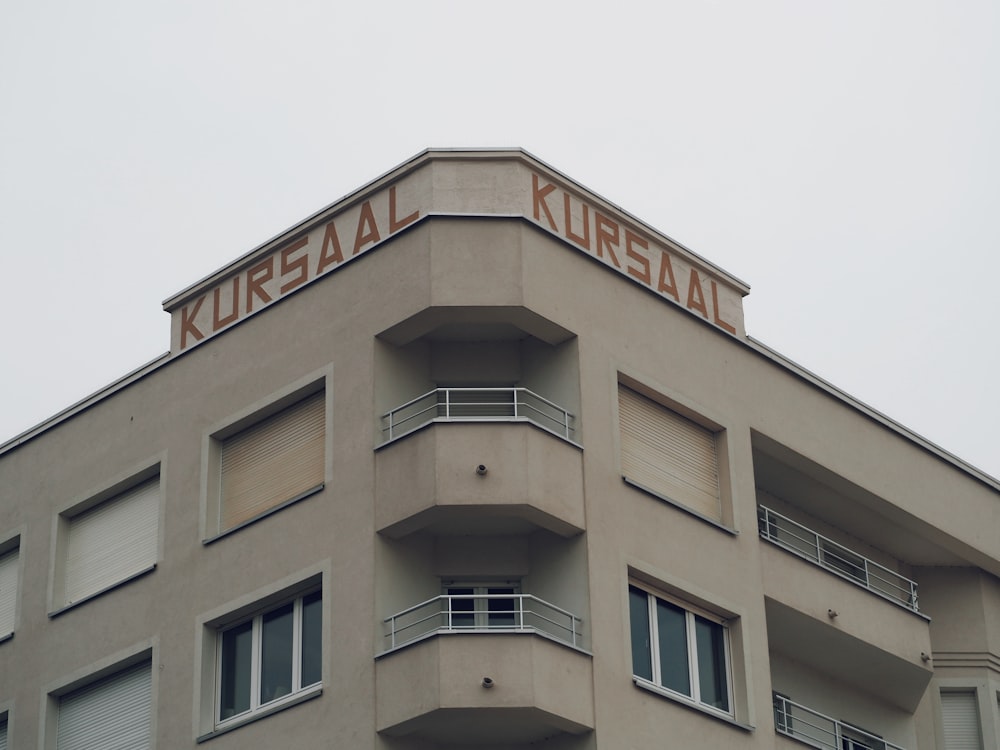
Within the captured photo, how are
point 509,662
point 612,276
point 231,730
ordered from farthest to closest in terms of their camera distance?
point 612,276 < point 231,730 < point 509,662

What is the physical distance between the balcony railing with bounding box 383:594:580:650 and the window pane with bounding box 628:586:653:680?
1.46 meters

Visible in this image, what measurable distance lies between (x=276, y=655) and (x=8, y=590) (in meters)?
7.95

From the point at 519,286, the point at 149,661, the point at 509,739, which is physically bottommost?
the point at 509,739

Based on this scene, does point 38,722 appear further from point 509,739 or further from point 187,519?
point 509,739

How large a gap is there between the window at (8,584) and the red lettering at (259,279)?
669cm

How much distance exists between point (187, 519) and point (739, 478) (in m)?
9.09

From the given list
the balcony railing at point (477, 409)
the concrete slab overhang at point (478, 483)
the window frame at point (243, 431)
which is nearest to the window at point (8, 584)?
the window frame at point (243, 431)

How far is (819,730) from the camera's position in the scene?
36688 mm

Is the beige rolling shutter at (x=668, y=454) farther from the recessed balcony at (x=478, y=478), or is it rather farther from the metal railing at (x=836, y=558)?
the recessed balcony at (x=478, y=478)

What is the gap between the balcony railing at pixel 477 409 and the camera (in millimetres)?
32438

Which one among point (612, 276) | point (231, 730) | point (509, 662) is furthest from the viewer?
point (612, 276)

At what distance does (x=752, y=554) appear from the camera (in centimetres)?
3456

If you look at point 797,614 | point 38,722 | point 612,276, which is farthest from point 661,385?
point 38,722

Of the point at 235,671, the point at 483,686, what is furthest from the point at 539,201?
the point at 235,671
